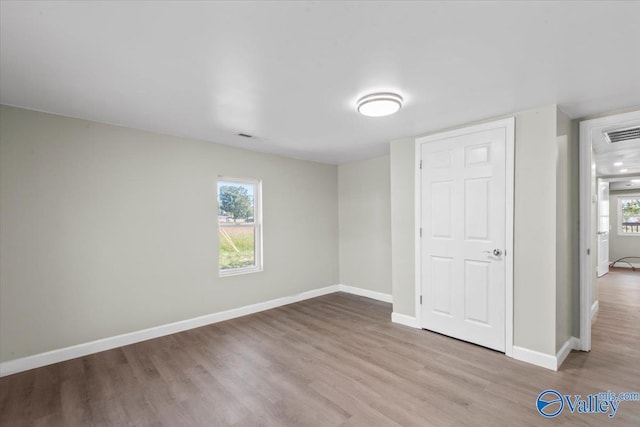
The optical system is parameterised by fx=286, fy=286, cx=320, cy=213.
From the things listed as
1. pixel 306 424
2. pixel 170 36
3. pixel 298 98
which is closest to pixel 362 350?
pixel 306 424

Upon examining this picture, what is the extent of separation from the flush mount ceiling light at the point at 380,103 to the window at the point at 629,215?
9657mm

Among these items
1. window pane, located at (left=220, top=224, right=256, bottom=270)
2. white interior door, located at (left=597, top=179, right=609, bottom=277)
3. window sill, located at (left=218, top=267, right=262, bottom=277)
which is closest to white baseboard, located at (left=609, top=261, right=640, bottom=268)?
white interior door, located at (left=597, top=179, right=609, bottom=277)

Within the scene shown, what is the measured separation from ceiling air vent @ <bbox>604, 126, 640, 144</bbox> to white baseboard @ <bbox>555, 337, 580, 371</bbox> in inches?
95.4

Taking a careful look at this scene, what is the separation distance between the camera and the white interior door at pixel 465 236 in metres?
2.97

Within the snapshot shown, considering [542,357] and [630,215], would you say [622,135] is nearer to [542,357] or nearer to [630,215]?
[542,357]

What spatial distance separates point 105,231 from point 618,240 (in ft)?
39.1

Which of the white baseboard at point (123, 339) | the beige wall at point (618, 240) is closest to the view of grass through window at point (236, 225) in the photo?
the white baseboard at point (123, 339)

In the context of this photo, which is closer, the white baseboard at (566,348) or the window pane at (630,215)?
the white baseboard at (566,348)

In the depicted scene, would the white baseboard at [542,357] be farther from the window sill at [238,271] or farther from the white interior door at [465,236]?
the window sill at [238,271]

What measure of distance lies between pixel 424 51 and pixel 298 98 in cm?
113

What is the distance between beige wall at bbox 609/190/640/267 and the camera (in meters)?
7.84

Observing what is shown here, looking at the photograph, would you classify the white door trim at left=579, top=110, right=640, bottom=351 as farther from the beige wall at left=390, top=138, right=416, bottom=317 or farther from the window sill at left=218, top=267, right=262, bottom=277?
the window sill at left=218, top=267, right=262, bottom=277

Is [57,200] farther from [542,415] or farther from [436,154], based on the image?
[542,415]

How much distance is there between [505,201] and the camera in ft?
9.56
